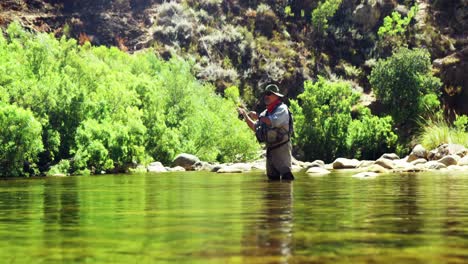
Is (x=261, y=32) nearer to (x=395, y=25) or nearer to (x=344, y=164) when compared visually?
(x=395, y=25)

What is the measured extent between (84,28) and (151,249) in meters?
75.4

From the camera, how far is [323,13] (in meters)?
78.8

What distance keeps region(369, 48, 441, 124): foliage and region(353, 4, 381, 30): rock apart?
54.5 ft

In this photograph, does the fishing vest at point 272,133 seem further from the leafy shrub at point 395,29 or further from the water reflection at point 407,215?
→ the leafy shrub at point 395,29

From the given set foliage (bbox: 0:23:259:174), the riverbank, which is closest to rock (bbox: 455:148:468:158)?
the riverbank

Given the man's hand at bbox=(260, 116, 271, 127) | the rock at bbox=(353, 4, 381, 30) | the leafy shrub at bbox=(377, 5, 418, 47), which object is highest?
the rock at bbox=(353, 4, 381, 30)

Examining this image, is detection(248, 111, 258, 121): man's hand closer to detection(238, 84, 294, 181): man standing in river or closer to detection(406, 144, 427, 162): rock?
detection(238, 84, 294, 181): man standing in river

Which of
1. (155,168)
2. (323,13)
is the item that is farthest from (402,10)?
(155,168)

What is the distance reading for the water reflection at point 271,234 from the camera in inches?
182

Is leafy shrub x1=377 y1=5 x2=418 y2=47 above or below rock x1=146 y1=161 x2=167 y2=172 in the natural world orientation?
above

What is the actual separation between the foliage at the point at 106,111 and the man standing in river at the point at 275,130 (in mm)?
13738

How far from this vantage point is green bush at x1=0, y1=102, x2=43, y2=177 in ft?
85.2

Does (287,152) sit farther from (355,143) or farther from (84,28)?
(84,28)

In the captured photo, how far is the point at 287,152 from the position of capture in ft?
52.2
